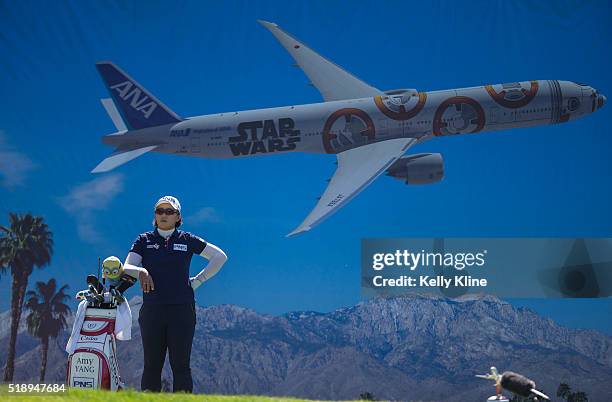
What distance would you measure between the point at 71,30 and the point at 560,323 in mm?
6261

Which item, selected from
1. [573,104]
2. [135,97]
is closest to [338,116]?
[135,97]

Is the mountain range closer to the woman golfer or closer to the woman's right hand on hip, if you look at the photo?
the woman golfer

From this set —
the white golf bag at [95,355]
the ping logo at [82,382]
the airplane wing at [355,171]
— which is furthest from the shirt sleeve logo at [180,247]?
the airplane wing at [355,171]

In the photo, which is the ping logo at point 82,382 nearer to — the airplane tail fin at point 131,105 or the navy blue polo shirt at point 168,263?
the navy blue polo shirt at point 168,263

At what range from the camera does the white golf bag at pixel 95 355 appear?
4.07 m

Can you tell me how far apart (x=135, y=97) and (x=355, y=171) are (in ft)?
8.30

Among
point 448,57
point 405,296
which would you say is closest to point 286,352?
point 405,296

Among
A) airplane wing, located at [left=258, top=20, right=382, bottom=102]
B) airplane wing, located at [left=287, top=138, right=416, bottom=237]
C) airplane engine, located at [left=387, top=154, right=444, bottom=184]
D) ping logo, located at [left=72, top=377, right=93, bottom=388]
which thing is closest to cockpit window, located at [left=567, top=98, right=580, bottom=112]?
airplane engine, located at [left=387, top=154, right=444, bottom=184]

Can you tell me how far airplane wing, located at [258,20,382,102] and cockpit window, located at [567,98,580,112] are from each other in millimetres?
2034

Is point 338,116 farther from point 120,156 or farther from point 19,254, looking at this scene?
point 19,254

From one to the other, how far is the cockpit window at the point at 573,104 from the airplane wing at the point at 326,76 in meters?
2.03

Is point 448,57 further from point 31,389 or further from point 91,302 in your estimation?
point 31,389

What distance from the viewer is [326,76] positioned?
303 inches

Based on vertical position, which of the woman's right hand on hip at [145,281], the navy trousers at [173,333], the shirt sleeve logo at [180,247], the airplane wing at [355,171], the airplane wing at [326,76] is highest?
the airplane wing at [326,76]
